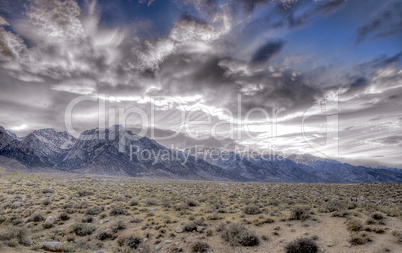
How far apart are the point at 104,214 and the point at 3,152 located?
24973cm

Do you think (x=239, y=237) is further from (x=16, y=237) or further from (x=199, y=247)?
(x=16, y=237)

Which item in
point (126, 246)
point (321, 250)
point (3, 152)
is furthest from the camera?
point (3, 152)

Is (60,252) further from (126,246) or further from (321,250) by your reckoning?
(321,250)

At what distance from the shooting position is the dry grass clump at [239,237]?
1034cm

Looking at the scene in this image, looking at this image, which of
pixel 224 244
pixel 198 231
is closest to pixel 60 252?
pixel 198 231

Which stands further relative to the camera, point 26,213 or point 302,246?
point 26,213

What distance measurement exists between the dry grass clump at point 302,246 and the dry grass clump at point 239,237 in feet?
5.76

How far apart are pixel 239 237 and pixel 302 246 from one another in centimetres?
324

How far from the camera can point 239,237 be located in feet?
35.3

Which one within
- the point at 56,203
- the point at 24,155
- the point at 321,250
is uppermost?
the point at 321,250

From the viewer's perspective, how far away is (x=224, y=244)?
10.5 m

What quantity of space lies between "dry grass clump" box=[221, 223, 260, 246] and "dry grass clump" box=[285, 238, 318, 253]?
1.76 m

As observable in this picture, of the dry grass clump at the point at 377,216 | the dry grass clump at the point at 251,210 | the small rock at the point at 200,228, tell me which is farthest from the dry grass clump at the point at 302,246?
the dry grass clump at the point at 377,216

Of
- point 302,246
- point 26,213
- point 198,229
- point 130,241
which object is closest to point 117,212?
point 130,241
